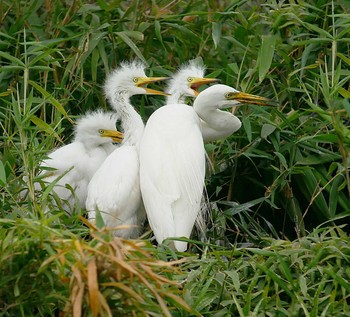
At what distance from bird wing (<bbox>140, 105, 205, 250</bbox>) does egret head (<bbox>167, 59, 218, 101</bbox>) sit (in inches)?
14.6

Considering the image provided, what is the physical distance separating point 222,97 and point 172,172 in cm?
38

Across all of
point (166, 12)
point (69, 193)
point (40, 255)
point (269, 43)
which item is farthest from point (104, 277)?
point (166, 12)

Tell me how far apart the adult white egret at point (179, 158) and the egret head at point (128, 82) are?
35 cm

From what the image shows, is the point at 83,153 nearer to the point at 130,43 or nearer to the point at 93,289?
the point at 130,43

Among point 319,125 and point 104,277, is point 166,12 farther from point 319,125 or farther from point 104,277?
point 104,277

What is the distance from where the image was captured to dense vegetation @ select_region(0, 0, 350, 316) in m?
3.29

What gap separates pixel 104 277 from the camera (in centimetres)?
319

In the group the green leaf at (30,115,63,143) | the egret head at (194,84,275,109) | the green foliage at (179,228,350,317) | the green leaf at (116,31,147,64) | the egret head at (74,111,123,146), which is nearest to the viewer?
the green foliage at (179,228,350,317)

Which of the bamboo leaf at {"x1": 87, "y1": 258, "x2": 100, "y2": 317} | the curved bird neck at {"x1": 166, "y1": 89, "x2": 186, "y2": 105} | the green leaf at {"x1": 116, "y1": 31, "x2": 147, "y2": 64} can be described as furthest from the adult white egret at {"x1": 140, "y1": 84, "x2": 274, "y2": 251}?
the bamboo leaf at {"x1": 87, "y1": 258, "x2": 100, "y2": 317}

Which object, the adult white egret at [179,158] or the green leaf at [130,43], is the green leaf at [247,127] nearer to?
A: the adult white egret at [179,158]

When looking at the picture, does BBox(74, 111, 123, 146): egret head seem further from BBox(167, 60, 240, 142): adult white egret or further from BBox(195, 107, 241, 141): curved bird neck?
BBox(195, 107, 241, 141): curved bird neck

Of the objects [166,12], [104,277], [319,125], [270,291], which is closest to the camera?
[104,277]

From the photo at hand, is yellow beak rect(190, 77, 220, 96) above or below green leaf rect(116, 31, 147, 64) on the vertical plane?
below

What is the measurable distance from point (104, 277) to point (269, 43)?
1996mm
